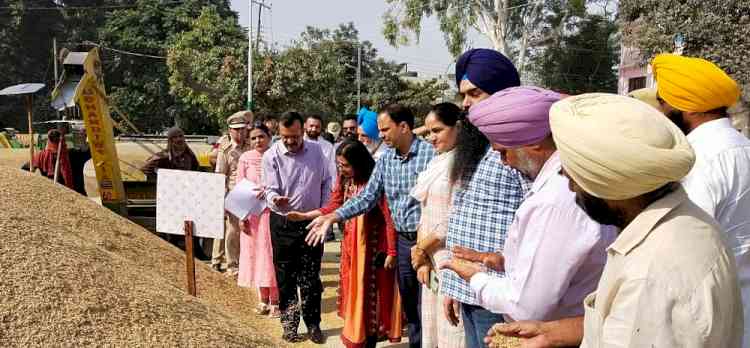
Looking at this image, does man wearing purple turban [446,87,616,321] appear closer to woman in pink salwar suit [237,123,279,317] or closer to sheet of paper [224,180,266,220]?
sheet of paper [224,180,266,220]

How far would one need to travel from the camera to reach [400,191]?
316 cm

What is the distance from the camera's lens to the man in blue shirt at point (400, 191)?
3141mm

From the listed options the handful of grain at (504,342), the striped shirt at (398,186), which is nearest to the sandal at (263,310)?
the striped shirt at (398,186)

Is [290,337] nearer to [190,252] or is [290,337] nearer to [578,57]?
[190,252]

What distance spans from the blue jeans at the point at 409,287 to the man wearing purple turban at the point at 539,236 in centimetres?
146

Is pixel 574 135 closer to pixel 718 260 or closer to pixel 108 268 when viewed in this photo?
pixel 718 260

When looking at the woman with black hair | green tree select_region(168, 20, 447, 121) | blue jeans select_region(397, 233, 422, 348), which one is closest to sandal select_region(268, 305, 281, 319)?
blue jeans select_region(397, 233, 422, 348)

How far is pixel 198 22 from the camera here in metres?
23.2

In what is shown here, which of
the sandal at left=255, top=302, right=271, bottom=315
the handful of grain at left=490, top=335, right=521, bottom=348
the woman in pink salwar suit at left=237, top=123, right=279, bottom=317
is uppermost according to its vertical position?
the handful of grain at left=490, top=335, right=521, bottom=348

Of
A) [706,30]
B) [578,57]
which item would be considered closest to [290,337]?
[706,30]

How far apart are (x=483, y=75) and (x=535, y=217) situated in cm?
96

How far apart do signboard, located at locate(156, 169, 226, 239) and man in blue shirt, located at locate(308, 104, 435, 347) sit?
81 centimetres

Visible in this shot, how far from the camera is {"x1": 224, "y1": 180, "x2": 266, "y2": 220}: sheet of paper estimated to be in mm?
4406

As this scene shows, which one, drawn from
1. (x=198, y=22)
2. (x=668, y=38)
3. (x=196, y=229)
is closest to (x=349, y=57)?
(x=198, y=22)
